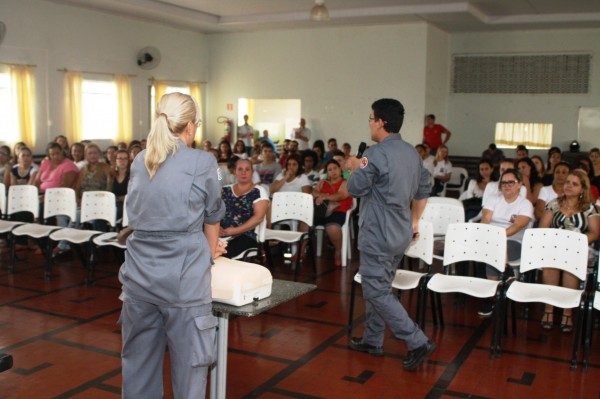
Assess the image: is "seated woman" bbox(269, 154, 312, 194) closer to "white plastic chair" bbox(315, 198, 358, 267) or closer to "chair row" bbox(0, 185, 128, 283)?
"white plastic chair" bbox(315, 198, 358, 267)

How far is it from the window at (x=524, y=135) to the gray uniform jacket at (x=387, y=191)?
1010cm

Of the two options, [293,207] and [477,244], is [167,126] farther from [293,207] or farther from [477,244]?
[293,207]

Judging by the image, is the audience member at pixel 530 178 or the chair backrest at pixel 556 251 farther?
the audience member at pixel 530 178

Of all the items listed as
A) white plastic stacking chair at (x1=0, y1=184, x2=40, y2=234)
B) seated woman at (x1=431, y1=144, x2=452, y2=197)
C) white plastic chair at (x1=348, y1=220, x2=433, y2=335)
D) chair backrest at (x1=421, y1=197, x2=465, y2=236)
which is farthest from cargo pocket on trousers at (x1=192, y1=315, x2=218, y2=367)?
seated woman at (x1=431, y1=144, x2=452, y2=197)

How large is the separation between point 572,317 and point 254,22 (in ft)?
30.7

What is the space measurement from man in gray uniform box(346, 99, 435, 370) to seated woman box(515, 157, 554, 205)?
2.96m

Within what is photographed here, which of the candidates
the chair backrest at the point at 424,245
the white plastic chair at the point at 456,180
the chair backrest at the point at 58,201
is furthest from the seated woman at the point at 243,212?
the white plastic chair at the point at 456,180

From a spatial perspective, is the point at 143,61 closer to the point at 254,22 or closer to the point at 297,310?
the point at 254,22

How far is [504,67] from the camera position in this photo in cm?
1320

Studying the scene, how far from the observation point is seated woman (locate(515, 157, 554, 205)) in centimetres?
652

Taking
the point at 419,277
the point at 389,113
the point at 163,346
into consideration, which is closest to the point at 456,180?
the point at 419,277

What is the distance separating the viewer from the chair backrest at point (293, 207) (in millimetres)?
6297

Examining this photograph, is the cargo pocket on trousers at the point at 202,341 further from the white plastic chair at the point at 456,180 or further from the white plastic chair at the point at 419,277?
the white plastic chair at the point at 456,180

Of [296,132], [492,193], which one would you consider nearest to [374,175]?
[492,193]
